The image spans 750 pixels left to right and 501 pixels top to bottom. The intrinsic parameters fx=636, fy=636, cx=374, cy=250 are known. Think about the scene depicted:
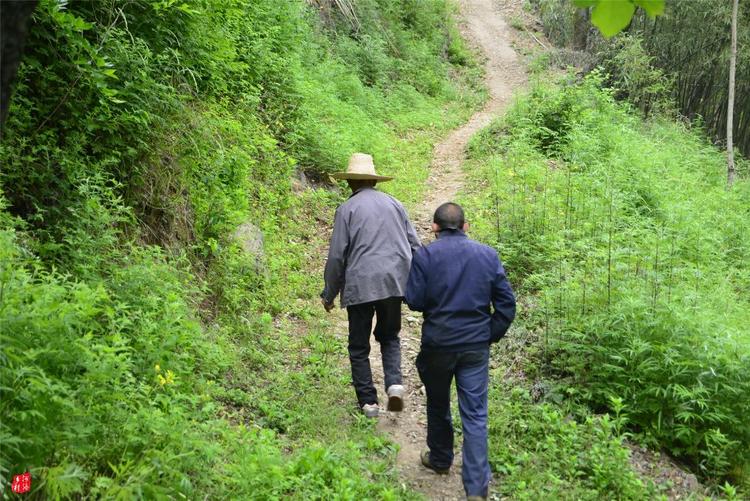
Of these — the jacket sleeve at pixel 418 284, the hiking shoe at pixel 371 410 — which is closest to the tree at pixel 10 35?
the jacket sleeve at pixel 418 284

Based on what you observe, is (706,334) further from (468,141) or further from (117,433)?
(468,141)

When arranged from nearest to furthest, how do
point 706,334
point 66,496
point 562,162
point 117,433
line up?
point 66,496 < point 117,433 < point 706,334 < point 562,162

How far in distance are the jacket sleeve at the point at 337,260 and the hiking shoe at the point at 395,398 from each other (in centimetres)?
95

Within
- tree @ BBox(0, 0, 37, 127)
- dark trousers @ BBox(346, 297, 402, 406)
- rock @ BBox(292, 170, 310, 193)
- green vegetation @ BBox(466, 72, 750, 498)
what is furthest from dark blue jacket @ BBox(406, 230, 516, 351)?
rock @ BBox(292, 170, 310, 193)

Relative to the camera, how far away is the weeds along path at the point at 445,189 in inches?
198

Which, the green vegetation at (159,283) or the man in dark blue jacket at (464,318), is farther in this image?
the man in dark blue jacket at (464,318)

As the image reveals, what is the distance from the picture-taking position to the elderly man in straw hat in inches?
216

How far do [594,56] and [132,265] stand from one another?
22833 mm

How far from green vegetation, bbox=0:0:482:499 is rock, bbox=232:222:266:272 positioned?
0.23 ft

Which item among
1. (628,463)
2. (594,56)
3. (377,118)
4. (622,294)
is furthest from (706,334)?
(594,56)

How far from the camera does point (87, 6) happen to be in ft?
19.1

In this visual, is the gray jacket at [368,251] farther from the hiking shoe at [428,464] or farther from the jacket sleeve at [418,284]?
the hiking shoe at [428,464]

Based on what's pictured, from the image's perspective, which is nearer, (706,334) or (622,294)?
(706,334)

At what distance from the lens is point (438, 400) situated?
15.8ft
